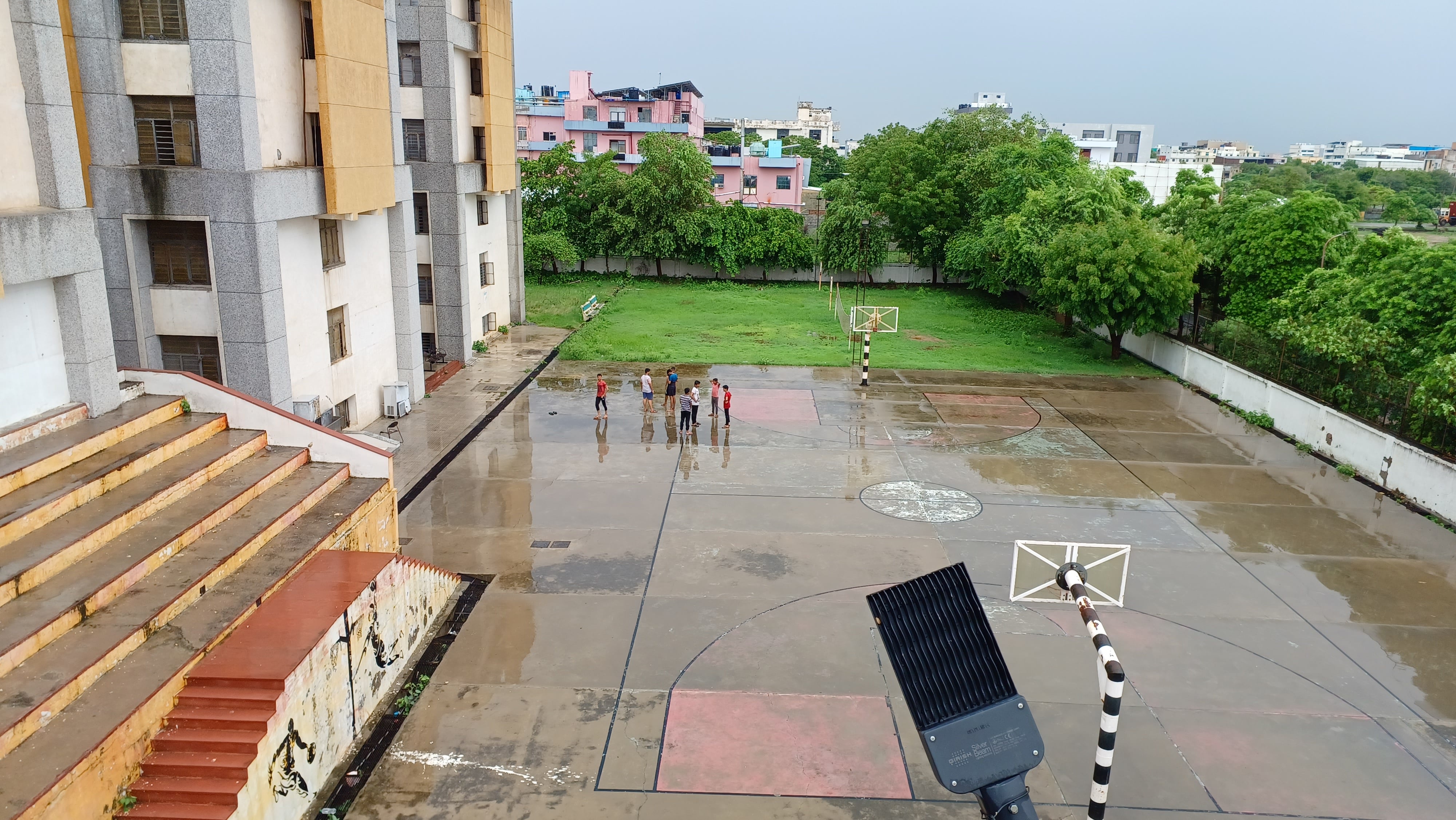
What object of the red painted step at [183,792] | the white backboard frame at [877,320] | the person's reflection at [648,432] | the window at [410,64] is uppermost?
the window at [410,64]

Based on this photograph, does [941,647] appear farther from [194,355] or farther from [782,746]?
[194,355]

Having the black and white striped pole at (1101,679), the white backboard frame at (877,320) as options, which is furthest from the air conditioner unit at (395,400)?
the black and white striped pole at (1101,679)

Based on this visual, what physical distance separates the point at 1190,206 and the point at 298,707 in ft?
104

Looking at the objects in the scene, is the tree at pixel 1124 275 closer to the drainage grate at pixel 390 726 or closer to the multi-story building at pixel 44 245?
the drainage grate at pixel 390 726

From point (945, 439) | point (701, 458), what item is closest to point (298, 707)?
point (701, 458)

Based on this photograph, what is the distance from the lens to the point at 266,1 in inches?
618

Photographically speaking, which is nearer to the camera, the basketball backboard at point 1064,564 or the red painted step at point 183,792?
the basketball backboard at point 1064,564

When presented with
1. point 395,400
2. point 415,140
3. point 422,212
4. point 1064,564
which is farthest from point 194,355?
point 1064,564

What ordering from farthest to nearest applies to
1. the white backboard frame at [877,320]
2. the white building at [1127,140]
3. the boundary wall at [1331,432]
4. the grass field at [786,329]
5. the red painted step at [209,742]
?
the white building at [1127,140]
the white backboard frame at [877,320]
the grass field at [786,329]
the boundary wall at [1331,432]
the red painted step at [209,742]

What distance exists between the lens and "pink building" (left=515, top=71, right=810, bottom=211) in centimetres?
6612

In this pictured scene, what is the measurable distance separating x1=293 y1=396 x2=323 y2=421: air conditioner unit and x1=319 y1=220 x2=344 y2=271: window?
2768 millimetres

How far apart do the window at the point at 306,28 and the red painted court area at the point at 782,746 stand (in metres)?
13.4

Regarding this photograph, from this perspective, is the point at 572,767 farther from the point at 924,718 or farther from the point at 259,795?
the point at 924,718

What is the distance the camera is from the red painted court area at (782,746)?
9055 mm
